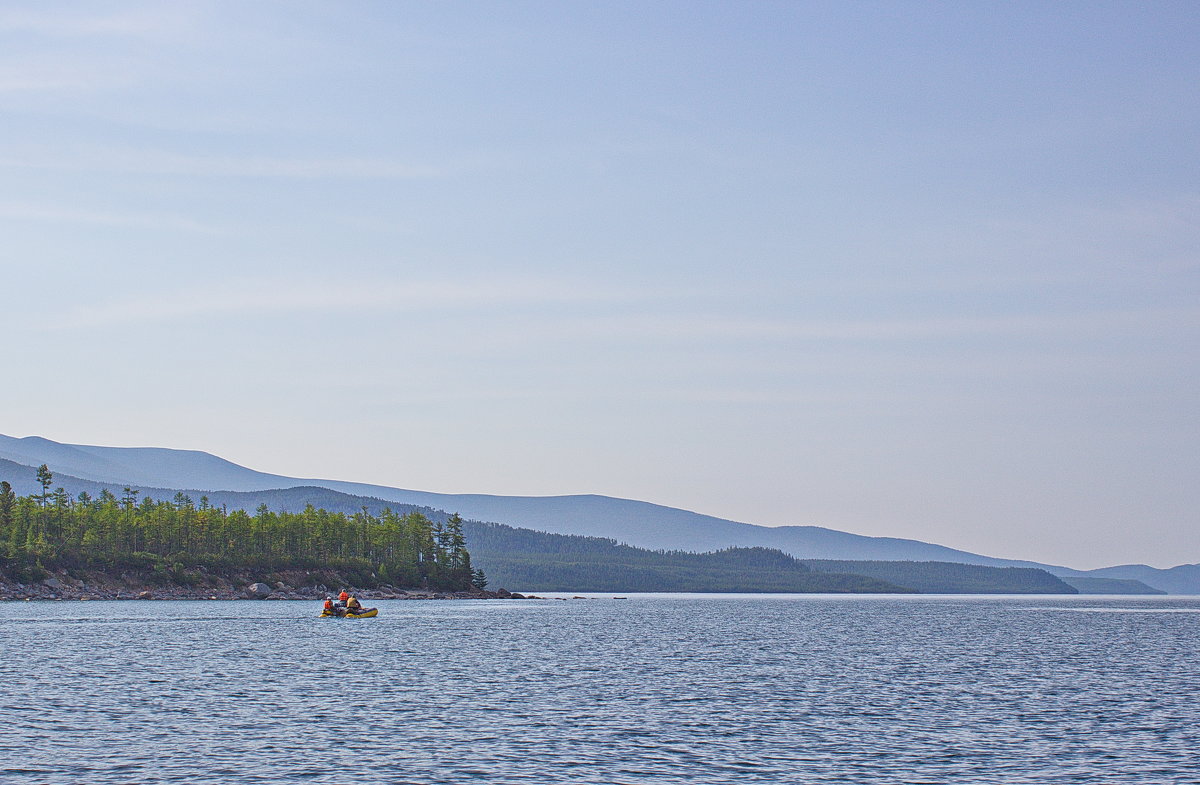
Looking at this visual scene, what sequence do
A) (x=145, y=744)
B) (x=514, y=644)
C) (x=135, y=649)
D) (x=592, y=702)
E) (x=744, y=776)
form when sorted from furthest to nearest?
→ (x=514, y=644) < (x=135, y=649) < (x=592, y=702) < (x=145, y=744) < (x=744, y=776)

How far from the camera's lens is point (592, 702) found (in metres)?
73.1

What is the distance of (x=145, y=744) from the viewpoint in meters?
55.2

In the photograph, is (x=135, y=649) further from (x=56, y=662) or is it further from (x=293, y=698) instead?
(x=293, y=698)

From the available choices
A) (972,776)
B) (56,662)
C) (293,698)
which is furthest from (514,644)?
(972,776)

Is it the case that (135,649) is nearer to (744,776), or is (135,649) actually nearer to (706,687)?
(706,687)

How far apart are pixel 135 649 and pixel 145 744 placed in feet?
199

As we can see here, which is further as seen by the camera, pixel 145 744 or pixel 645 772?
pixel 145 744

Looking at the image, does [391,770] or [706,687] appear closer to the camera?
[391,770]

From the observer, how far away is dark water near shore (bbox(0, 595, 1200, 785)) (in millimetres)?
50250

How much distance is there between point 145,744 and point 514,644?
7350 cm

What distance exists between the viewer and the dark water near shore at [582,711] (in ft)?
165

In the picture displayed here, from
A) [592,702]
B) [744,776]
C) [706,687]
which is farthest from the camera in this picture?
[706,687]

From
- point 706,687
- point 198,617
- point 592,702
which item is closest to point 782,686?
point 706,687

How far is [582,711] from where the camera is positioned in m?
68.7
